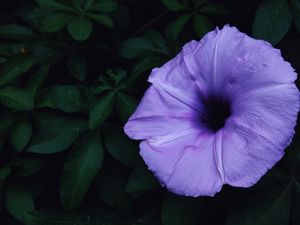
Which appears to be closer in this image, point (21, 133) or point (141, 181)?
point (141, 181)

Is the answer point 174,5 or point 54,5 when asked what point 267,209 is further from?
point 54,5

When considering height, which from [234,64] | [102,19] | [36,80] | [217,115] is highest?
[234,64]

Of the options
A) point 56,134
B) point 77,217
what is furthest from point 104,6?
point 77,217

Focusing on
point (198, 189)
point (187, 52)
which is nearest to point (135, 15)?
point (187, 52)

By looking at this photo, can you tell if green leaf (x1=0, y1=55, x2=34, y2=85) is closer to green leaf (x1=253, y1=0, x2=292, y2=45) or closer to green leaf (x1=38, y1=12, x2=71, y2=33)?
green leaf (x1=38, y1=12, x2=71, y2=33)

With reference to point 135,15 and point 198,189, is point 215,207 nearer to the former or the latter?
point 198,189

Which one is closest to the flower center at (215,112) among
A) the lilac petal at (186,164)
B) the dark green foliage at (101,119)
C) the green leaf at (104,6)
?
the lilac petal at (186,164)

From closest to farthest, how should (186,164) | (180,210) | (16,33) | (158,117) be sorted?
(186,164)
(158,117)
(180,210)
(16,33)
